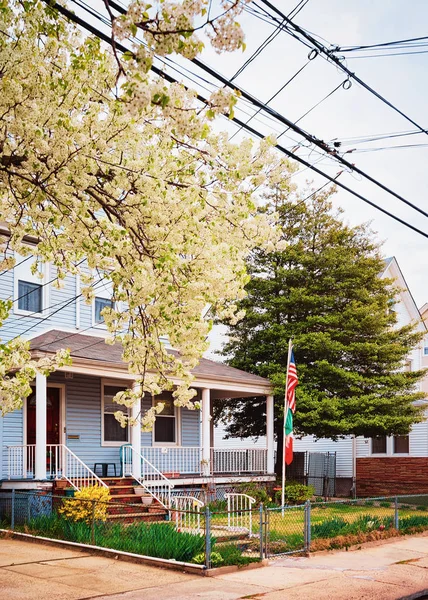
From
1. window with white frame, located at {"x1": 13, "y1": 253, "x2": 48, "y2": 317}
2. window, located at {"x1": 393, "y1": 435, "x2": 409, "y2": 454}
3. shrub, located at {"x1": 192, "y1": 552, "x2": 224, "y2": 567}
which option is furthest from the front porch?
window, located at {"x1": 393, "y1": 435, "x2": 409, "y2": 454}

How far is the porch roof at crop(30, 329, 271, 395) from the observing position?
19.7 m

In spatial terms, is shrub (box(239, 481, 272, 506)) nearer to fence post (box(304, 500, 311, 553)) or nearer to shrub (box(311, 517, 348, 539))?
shrub (box(311, 517, 348, 539))

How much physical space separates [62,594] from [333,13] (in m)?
8.73

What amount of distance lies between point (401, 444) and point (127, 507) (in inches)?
622

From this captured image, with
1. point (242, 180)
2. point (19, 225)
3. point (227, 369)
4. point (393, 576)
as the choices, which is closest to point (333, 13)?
point (242, 180)

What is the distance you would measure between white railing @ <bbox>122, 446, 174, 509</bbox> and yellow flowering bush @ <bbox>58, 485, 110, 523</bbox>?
8.83 feet

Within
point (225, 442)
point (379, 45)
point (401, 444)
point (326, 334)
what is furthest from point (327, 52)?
point (225, 442)

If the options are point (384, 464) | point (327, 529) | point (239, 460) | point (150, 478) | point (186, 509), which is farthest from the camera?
point (384, 464)

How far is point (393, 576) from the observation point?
12.7m

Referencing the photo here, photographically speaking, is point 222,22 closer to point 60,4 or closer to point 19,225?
point 60,4

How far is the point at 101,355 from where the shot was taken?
20.9m

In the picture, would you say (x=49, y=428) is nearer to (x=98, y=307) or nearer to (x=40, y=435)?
(x=40, y=435)

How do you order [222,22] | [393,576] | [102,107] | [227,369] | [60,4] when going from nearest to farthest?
[222,22] < [60,4] < [102,107] < [393,576] < [227,369]

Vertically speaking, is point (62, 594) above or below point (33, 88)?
below
